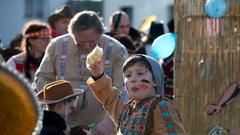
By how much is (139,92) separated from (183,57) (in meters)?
1.81

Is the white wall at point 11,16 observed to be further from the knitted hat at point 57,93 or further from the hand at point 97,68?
the hand at point 97,68

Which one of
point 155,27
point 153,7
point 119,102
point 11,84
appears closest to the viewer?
point 11,84

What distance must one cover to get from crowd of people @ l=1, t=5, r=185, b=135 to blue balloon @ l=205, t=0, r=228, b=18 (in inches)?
27.3

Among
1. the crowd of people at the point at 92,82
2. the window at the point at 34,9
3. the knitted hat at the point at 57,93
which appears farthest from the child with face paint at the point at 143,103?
the window at the point at 34,9

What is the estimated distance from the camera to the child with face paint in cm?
503

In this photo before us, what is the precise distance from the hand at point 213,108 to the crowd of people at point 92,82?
1.53 ft

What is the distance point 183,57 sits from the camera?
6934mm

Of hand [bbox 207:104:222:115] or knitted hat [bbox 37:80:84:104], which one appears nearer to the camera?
knitted hat [bbox 37:80:84:104]

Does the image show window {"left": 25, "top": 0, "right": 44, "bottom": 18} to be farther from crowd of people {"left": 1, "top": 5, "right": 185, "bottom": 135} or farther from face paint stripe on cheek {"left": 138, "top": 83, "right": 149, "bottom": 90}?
face paint stripe on cheek {"left": 138, "top": 83, "right": 149, "bottom": 90}

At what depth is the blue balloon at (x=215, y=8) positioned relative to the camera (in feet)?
21.6

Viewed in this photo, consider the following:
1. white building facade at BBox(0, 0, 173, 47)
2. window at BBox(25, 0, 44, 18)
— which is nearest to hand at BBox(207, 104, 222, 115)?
white building facade at BBox(0, 0, 173, 47)

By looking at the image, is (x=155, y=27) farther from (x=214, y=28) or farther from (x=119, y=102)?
(x=119, y=102)

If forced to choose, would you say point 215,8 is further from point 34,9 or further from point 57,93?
point 34,9

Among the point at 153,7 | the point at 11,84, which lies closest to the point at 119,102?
the point at 11,84
